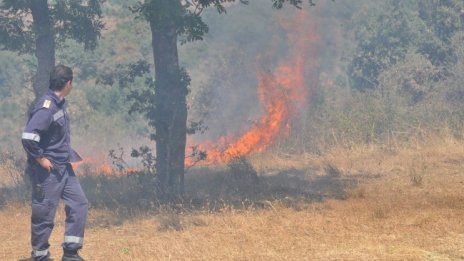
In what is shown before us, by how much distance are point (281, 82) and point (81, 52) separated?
12748mm

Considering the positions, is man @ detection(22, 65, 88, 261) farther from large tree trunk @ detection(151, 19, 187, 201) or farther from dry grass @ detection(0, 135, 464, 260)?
large tree trunk @ detection(151, 19, 187, 201)

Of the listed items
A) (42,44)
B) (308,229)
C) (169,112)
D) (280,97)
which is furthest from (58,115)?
(280,97)

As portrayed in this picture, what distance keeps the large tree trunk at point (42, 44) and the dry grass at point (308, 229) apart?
4.52 m

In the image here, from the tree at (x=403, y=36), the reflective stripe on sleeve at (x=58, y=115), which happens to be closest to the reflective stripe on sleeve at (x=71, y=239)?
the reflective stripe on sleeve at (x=58, y=115)

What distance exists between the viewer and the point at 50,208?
289 inches

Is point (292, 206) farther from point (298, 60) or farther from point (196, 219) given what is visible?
point (298, 60)

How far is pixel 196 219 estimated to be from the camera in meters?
10.3

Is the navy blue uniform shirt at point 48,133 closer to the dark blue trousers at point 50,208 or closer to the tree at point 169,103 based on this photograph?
the dark blue trousers at point 50,208

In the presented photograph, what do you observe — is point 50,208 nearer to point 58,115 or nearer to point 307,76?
point 58,115

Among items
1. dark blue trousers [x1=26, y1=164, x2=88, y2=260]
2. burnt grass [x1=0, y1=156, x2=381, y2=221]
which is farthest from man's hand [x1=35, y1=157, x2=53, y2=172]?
burnt grass [x1=0, y1=156, x2=381, y2=221]

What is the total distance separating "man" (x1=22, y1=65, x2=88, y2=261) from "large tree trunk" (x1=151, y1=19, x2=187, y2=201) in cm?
600

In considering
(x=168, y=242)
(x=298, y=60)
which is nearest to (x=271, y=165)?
(x=168, y=242)

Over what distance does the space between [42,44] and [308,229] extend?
34.1ft

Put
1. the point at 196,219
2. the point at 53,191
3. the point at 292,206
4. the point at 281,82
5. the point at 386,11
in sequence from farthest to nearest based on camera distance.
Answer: the point at 386,11
the point at 281,82
the point at 292,206
the point at 196,219
the point at 53,191
